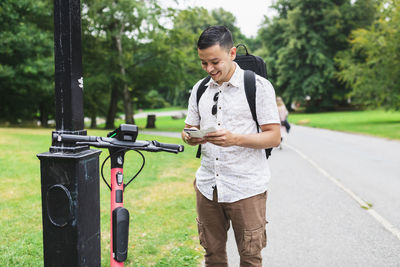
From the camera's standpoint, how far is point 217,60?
2.31m

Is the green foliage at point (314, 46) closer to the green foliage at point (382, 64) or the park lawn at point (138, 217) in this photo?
the green foliage at point (382, 64)

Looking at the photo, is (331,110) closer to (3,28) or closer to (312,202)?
(3,28)

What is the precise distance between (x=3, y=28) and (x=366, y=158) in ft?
61.5

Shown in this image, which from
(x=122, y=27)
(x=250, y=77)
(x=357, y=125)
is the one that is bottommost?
(x=357, y=125)

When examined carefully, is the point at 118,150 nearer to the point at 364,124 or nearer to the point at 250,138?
the point at 250,138

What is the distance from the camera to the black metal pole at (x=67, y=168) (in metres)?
2.61

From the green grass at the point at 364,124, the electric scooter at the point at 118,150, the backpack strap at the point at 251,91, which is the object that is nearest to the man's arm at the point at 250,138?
the backpack strap at the point at 251,91

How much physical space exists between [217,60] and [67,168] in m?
1.24

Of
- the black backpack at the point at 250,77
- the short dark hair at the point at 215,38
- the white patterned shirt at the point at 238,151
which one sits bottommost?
the white patterned shirt at the point at 238,151

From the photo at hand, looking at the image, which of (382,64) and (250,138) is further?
(382,64)

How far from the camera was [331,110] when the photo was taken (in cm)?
5103

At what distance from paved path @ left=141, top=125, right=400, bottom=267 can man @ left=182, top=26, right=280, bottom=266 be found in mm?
1596

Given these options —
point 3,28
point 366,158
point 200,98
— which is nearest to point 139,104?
point 3,28

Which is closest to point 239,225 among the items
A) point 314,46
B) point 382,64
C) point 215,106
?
point 215,106
